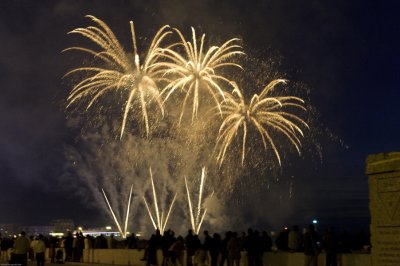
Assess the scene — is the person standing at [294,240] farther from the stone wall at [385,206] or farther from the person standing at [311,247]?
the stone wall at [385,206]

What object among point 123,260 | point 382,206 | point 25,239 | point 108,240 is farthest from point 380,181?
point 108,240

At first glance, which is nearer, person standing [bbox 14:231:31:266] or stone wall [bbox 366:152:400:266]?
stone wall [bbox 366:152:400:266]

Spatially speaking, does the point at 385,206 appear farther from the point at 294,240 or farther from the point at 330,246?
the point at 294,240

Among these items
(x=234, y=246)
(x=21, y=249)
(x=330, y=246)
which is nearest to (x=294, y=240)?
(x=234, y=246)

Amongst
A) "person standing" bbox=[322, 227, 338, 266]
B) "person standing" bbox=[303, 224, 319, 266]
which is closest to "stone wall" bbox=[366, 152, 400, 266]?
"person standing" bbox=[322, 227, 338, 266]

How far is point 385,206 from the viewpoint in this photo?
36.3 ft

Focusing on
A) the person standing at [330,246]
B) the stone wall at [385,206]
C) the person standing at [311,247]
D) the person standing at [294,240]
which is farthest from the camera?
the person standing at [294,240]

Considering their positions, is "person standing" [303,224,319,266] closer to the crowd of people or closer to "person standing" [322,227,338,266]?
the crowd of people

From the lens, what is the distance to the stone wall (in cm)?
1084

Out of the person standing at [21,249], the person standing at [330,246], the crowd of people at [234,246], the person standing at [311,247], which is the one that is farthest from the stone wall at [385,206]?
the person standing at [21,249]

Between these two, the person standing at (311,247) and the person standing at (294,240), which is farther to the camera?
the person standing at (294,240)

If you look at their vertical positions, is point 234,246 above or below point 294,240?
below

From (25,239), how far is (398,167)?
12.7 metres

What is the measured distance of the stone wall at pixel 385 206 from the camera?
10844mm
